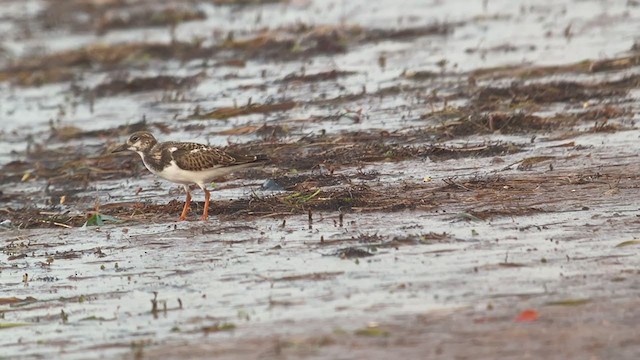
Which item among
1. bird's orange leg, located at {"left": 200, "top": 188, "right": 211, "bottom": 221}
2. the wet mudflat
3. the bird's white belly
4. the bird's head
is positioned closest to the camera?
the wet mudflat

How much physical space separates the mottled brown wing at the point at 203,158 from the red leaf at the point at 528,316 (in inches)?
184

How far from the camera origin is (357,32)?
2469 centimetres

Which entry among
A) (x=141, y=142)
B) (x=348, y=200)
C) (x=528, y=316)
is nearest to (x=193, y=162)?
(x=141, y=142)

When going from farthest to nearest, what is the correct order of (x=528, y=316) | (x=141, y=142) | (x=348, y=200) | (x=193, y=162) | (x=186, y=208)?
(x=141, y=142), (x=186, y=208), (x=193, y=162), (x=348, y=200), (x=528, y=316)

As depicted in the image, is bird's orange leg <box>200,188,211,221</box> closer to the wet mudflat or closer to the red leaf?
the wet mudflat

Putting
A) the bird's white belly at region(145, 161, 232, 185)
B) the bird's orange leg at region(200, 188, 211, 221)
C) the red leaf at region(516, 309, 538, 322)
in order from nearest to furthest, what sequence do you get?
the red leaf at region(516, 309, 538, 322) < the bird's orange leg at region(200, 188, 211, 221) < the bird's white belly at region(145, 161, 232, 185)

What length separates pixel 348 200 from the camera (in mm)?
12008

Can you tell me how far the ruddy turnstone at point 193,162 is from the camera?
12562mm

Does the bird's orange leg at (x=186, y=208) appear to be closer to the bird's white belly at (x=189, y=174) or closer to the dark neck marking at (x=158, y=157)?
the bird's white belly at (x=189, y=174)

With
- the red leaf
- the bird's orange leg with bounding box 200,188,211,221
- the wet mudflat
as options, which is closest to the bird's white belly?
A: the bird's orange leg with bounding box 200,188,211,221

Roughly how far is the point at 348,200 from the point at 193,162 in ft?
4.79

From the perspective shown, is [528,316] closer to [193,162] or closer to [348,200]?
[348,200]

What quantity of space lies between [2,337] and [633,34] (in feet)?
44.8

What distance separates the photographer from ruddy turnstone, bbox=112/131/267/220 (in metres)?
12.6
